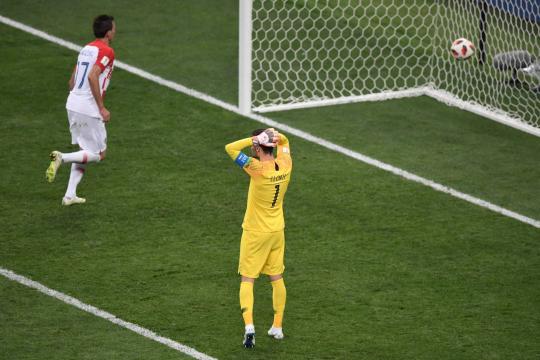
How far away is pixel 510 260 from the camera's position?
1145 centimetres

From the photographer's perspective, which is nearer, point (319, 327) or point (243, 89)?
point (319, 327)

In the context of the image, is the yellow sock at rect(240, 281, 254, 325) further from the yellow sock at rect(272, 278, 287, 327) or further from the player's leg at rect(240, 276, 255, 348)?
the yellow sock at rect(272, 278, 287, 327)

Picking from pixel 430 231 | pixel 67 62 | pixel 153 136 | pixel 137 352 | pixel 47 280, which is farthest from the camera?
pixel 67 62

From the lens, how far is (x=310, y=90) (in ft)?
51.5

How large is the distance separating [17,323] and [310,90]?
21.9 ft

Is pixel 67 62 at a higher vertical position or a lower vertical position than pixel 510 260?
higher

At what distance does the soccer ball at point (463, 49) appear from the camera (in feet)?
48.6

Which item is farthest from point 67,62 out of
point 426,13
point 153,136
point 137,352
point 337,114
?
point 137,352

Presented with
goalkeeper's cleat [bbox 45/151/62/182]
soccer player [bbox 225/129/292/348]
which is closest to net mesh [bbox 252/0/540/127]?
goalkeeper's cleat [bbox 45/151/62/182]

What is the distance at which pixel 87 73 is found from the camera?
38.8 feet

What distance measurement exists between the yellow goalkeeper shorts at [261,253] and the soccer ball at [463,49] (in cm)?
586

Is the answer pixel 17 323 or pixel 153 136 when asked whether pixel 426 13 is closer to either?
pixel 153 136

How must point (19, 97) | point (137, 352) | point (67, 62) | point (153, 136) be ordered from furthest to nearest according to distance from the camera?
point (67, 62), point (19, 97), point (153, 136), point (137, 352)

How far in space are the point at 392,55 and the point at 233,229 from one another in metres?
5.52
